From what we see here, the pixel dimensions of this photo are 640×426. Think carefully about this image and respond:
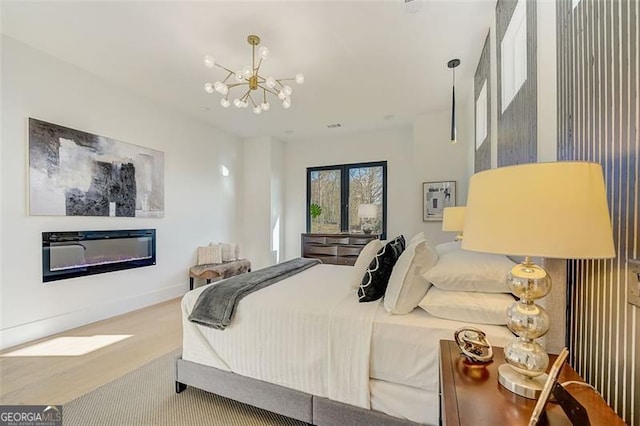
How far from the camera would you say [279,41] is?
269 centimetres

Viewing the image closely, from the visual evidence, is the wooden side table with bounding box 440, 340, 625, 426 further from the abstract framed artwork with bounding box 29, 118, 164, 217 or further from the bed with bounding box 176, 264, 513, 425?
the abstract framed artwork with bounding box 29, 118, 164, 217

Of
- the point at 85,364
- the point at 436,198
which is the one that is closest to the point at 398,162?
the point at 436,198

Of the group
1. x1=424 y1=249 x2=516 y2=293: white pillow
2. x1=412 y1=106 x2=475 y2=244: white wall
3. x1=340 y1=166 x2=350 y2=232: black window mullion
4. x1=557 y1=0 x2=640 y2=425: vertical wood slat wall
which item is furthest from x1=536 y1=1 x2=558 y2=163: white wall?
x1=340 y1=166 x2=350 y2=232: black window mullion

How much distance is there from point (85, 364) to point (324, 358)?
86.1 inches

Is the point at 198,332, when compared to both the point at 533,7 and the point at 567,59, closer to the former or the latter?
the point at 567,59

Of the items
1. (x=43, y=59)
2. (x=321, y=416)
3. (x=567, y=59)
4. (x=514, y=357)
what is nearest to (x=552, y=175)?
(x=514, y=357)

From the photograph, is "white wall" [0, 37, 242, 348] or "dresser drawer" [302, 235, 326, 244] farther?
"dresser drawer" [302, 235, 326, 244]

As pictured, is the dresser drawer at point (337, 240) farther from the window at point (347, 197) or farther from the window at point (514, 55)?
the window at point (514, 55)

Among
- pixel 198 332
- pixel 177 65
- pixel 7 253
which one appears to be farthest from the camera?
pixel 177 65

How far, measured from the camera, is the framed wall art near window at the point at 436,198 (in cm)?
441

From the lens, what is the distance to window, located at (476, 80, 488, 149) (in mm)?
3007

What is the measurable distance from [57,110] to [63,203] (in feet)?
3.27

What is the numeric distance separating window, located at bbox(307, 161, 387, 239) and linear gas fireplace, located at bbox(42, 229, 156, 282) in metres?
3.07

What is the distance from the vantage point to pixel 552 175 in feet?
2.55
